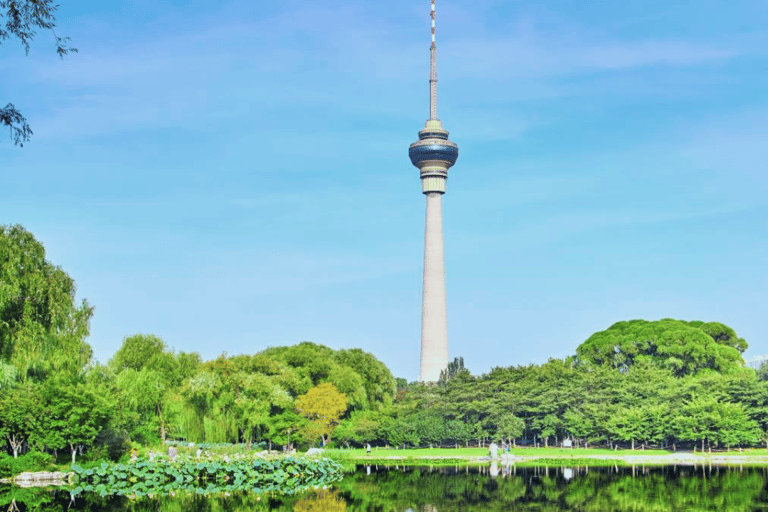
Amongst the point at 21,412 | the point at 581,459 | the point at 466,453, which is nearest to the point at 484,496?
the point at 21,412

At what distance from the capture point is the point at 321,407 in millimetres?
60000

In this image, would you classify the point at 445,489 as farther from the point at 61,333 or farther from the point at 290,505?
the point at 61,333

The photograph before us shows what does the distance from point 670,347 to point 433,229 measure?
50194 millimetres

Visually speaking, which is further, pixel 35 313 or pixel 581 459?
pixel 581 459

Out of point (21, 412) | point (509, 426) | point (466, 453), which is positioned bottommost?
point (466, 453)

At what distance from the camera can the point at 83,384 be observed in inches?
1638

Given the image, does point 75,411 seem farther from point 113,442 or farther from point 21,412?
point 113,442

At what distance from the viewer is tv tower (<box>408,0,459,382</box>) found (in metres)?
124

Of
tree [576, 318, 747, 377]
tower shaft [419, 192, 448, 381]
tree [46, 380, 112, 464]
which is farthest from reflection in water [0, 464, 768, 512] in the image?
tower shaft [419, 192, 448, 381]

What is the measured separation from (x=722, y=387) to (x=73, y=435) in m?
40.9

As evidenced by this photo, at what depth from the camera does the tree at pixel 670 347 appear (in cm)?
8306

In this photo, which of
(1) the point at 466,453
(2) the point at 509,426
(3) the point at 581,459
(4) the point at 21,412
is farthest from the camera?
(2) the point at 509,426

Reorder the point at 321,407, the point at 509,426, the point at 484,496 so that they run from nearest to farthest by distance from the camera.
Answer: the point at 484,496 < the point at 321,407 < the point at 509,426

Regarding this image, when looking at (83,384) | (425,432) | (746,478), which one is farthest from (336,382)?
(746,478)
